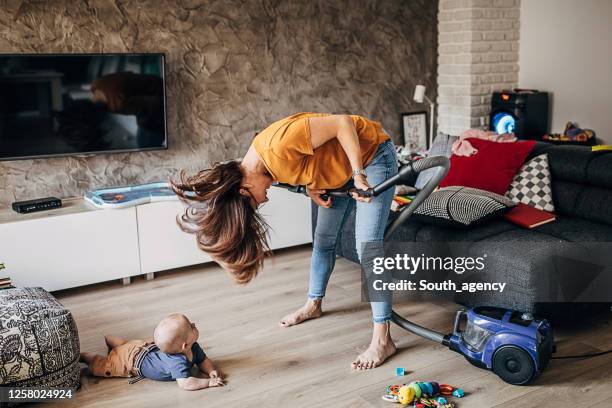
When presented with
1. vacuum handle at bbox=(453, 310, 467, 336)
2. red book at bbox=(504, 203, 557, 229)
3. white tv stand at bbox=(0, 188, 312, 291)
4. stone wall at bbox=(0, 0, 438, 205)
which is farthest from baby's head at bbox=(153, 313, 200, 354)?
stone wall at bbox=(0, 0, 438, 205)

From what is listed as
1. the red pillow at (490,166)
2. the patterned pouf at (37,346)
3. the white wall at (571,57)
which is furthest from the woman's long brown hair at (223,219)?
the white wall at (571,57)

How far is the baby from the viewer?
260 cm

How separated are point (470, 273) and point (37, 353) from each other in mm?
1897

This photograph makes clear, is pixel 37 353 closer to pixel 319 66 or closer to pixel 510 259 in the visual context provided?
pixel 510 259

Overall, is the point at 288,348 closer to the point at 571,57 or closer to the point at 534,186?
the point at 534,186

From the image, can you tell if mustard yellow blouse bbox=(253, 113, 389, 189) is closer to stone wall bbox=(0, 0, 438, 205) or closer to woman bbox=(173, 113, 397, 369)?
woman bbox=(173, 113, 397, 369)

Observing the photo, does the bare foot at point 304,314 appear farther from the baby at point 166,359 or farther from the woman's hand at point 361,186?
the woman's hand at point 361,186

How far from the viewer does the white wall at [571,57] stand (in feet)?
15.0

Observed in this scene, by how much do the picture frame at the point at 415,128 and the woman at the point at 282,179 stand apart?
8.49 ft

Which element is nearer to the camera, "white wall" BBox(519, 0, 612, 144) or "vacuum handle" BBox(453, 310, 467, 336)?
"vacuum handle" BBox(453, 310, 467, 336)

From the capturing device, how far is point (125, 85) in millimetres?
4008

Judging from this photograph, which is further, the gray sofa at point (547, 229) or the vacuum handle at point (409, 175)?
the gray sofa at point (547, 229)

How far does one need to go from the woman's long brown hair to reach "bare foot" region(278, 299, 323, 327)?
827mm

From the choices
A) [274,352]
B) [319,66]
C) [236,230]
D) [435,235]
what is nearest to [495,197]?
[435,235]
